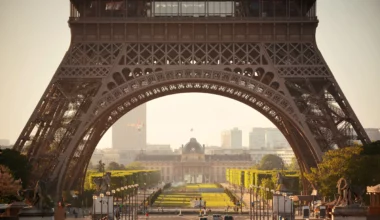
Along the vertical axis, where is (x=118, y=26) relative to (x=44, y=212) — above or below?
above

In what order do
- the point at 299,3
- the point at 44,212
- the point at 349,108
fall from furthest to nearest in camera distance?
the point at 299,3
the point at 349,108
the point at 44,212

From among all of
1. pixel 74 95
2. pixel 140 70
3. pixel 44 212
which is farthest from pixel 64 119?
pixel 44 212

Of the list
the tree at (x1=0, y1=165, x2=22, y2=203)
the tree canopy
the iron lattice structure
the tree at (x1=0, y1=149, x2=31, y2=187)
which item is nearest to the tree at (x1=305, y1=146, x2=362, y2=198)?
the tree canopy

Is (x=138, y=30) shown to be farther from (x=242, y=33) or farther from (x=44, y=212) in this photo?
(x=44, y=212)

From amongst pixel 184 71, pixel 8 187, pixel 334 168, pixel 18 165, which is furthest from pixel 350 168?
pixel 8 187

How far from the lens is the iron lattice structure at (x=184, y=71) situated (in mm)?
68062

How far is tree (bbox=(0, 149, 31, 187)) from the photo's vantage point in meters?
69.6

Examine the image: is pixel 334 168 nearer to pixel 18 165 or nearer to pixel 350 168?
pixel 350 168

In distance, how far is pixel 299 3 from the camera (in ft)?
237

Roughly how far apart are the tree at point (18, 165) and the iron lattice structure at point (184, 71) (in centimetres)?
72

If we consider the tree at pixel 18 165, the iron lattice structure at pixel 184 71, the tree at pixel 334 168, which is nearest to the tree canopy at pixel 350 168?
the tree at pixel 334 168

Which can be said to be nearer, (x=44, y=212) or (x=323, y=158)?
(x=44, y=212)

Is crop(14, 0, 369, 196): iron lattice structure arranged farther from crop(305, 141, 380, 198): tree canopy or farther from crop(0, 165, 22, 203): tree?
crop(0, 165, 22, 203): tree

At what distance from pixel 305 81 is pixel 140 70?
13.1 meters
